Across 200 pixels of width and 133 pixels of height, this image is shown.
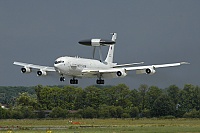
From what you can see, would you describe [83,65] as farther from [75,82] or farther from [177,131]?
[177,131]

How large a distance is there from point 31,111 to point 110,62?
3748 centimetres

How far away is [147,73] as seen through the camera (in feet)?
437

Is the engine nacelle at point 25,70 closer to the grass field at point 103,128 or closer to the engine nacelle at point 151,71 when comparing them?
the grass field at point 103,128

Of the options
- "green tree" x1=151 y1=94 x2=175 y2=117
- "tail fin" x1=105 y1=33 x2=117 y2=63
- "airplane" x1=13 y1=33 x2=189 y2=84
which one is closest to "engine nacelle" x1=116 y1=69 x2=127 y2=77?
"airplane" x1=13 y1=33 x2=189 y2=84

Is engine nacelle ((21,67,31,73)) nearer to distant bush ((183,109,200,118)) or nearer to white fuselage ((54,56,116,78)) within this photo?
white fuselage ((54,56,116,78))

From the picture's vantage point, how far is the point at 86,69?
134250 mm

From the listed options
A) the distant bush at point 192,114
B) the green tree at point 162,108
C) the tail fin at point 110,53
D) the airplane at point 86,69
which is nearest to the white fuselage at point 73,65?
the airplane at point 86,69

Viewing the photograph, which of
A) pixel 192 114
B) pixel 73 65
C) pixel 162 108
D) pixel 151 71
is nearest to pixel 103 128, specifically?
pixel 73 65

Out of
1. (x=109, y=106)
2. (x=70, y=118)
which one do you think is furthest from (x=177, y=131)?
(x=109, y=106)

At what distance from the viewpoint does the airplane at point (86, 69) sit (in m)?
131

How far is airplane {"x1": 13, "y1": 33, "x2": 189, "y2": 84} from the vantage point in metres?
131

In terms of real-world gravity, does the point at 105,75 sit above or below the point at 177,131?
above

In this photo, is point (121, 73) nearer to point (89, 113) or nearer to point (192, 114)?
point (89, 113)

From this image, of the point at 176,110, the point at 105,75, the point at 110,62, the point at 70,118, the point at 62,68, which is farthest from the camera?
→ the point at 176,110
